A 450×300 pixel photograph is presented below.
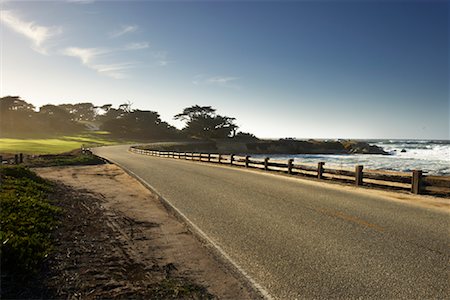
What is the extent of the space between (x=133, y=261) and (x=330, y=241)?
12.0 ft

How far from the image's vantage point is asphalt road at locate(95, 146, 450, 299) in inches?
163

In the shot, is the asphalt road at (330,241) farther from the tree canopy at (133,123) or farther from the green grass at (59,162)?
the tree canopy at (133,123)

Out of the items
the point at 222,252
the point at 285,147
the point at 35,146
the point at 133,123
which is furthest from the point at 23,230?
the point at 133,123

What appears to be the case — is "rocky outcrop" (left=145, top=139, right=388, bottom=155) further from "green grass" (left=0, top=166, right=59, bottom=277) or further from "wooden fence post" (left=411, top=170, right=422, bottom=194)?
"green grass" (left=0, top=166, right=59, bottom=277)

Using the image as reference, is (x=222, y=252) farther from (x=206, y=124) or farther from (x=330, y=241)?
(x=206, y=124)

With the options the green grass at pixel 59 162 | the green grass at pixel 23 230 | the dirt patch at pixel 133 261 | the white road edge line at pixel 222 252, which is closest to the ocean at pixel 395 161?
the white road edge line at pixel 222 252

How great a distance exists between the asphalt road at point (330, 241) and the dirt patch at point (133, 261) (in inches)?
20.2

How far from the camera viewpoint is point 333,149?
77250 millimetres

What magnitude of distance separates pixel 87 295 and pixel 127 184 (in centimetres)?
1125

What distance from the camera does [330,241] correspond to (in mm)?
5809

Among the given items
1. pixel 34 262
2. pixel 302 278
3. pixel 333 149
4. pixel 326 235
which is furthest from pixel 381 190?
pixel 333 149

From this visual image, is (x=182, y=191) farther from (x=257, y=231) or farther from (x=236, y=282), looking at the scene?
(x=236, y=282)

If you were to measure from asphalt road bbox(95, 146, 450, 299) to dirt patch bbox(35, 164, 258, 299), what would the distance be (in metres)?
0.51

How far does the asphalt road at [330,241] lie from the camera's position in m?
4.14
